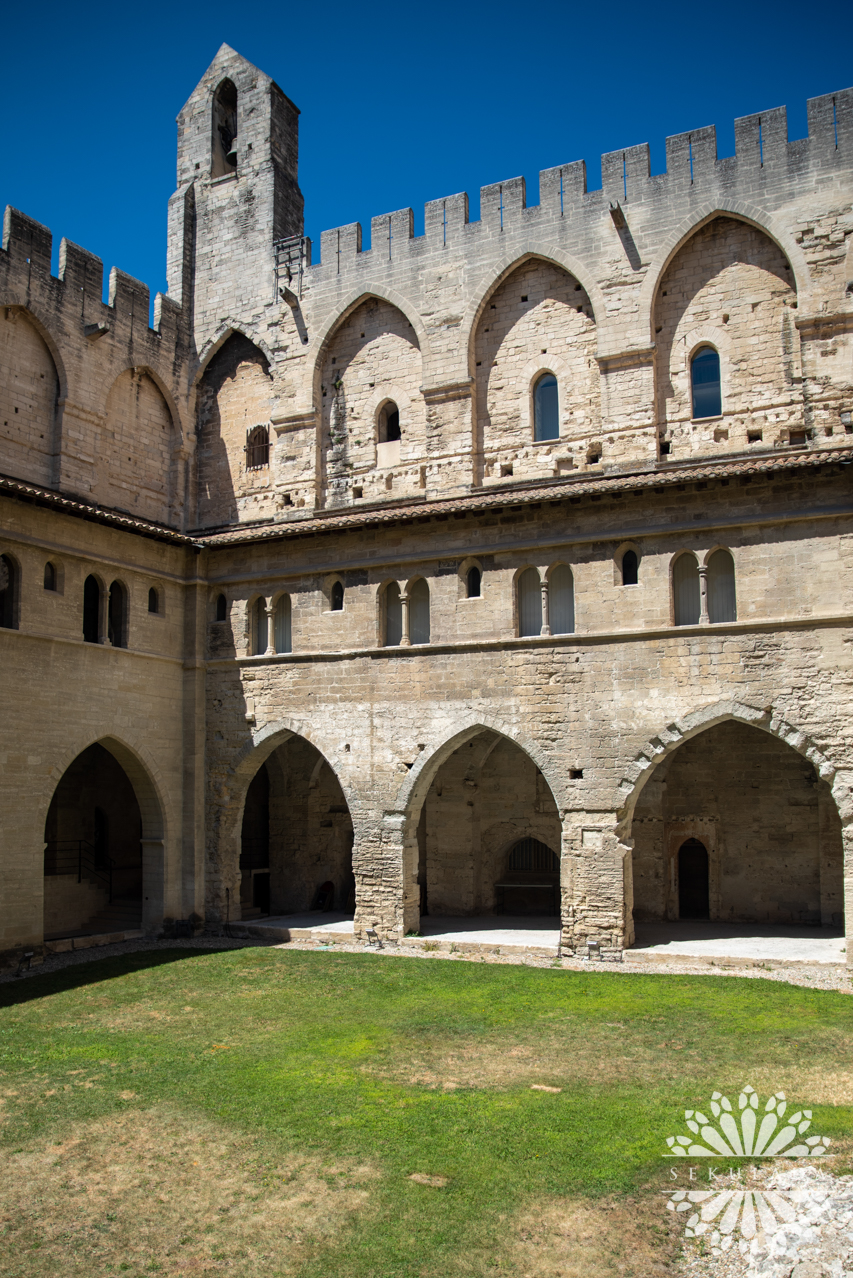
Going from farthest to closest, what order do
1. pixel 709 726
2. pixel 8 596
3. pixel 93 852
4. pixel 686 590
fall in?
1. pixel 93 852
2. pixel 8 596
3. pixel 686 590
4. pixel 709 726

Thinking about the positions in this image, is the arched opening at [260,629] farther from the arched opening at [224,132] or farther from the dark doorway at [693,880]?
the arched opening at [224,132]

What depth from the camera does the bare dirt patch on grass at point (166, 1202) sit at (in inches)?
278

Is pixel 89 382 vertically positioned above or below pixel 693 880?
above

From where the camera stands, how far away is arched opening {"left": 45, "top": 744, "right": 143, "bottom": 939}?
1980 cm

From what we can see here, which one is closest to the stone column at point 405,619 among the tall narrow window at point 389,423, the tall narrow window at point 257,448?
the tall narrow window at point 389,423

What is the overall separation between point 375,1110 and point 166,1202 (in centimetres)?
235

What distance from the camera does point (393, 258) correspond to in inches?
790

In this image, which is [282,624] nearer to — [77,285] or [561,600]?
[561,600]

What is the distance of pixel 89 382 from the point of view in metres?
19.5

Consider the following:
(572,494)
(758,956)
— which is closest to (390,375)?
(572,494)

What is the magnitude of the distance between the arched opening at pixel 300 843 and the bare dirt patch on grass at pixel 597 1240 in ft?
47.4

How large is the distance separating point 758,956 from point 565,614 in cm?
619

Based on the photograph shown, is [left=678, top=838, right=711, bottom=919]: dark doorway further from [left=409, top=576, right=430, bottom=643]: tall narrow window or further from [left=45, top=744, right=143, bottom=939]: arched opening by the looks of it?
[left=45, top=744, right=143, bottom=939]: arched opening

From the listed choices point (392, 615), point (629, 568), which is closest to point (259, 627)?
point (392, 615)
